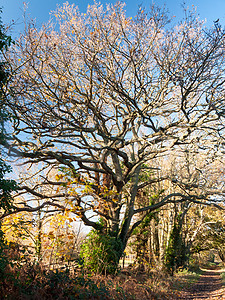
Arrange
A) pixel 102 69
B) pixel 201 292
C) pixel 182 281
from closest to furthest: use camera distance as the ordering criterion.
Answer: pixel 102 69, pixel 201 292, pixel 182 281

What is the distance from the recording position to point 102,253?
7.75 m

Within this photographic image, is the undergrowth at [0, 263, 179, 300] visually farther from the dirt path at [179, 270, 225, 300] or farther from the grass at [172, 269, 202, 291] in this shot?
the grass at [172, 269, 202, 291]

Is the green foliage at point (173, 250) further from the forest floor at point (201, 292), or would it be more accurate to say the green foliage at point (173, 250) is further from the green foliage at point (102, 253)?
the green foliage at point (102, 253)

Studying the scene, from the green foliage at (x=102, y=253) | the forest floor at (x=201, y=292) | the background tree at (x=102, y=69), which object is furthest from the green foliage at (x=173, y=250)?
the background tree at (x=102, y=69)

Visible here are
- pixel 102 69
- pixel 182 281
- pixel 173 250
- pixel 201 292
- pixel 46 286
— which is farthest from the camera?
pixel 173 250

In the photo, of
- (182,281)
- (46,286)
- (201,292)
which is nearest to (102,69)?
(46,286)

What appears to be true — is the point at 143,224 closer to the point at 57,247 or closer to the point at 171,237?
the point at 171,237

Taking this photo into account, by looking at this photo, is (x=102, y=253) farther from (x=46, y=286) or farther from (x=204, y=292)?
(x=204, y=292)

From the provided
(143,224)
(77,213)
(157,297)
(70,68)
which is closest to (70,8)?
(70,68)

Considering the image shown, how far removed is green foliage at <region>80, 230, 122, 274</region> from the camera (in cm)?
770

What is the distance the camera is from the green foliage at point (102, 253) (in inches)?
303

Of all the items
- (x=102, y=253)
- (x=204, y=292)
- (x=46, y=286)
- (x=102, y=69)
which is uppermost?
(x=102, y=69)

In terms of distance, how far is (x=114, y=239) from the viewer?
323 inches

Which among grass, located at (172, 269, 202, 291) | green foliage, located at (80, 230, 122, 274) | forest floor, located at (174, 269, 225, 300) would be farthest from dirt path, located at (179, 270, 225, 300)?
green foliage, located at (80, 230, 122, 274)
